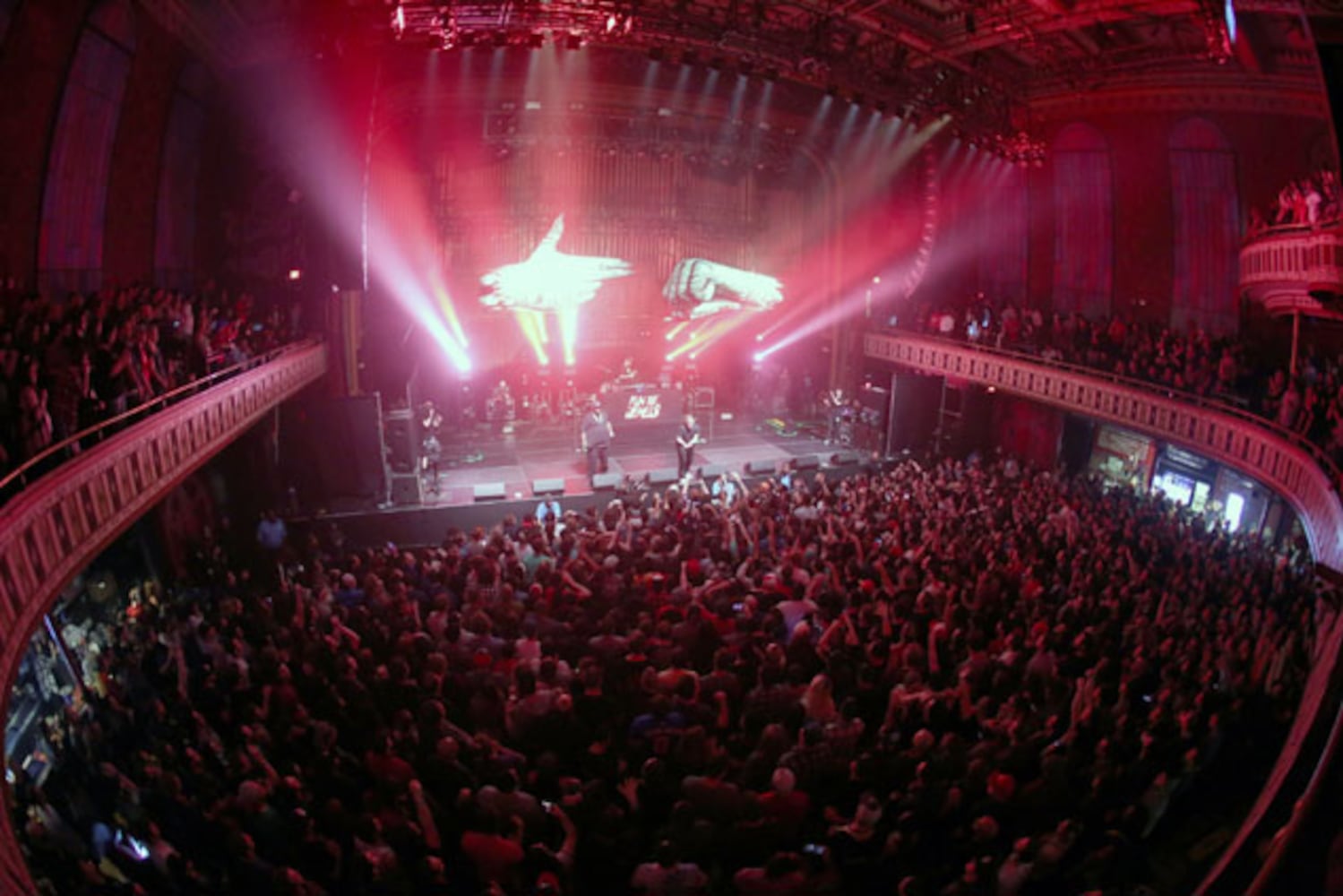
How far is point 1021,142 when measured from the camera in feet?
57.2

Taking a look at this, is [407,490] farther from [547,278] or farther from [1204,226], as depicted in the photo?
[1204,226]

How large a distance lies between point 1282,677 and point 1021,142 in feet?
47.5

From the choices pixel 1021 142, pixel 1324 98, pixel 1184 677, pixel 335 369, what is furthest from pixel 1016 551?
pixel 335 369

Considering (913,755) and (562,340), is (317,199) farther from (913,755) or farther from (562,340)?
(913,755)

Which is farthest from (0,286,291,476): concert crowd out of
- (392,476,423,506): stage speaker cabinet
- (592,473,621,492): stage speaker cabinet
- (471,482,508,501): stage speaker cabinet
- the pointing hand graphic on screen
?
the pointing hand graphic on screen

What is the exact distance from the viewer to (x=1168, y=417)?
1274 cm

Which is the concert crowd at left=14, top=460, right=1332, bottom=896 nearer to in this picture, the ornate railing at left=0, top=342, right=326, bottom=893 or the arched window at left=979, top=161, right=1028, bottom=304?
the ornate railing at left=0, top=342, right=326, bottom=893

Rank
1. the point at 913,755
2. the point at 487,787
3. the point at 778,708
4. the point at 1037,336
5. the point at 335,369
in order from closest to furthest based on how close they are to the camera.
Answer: the point at 487,787
the point at 913,755
the point at 778,708
the point at 335,369
the point at 1037,336

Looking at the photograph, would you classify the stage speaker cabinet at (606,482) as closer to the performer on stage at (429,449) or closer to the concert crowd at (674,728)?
the performer on stage at (429,449)

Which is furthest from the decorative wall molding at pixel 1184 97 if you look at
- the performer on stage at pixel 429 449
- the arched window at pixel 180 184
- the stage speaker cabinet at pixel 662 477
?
the arched window at pixel 180 184

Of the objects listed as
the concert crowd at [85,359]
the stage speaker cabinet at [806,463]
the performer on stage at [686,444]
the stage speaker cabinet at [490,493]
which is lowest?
the stage speaker cabinet at [490,493]

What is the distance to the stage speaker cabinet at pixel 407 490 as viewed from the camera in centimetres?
1428

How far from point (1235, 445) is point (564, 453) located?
41.0ft

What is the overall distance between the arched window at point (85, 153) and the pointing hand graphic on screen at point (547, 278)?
8972 mm
